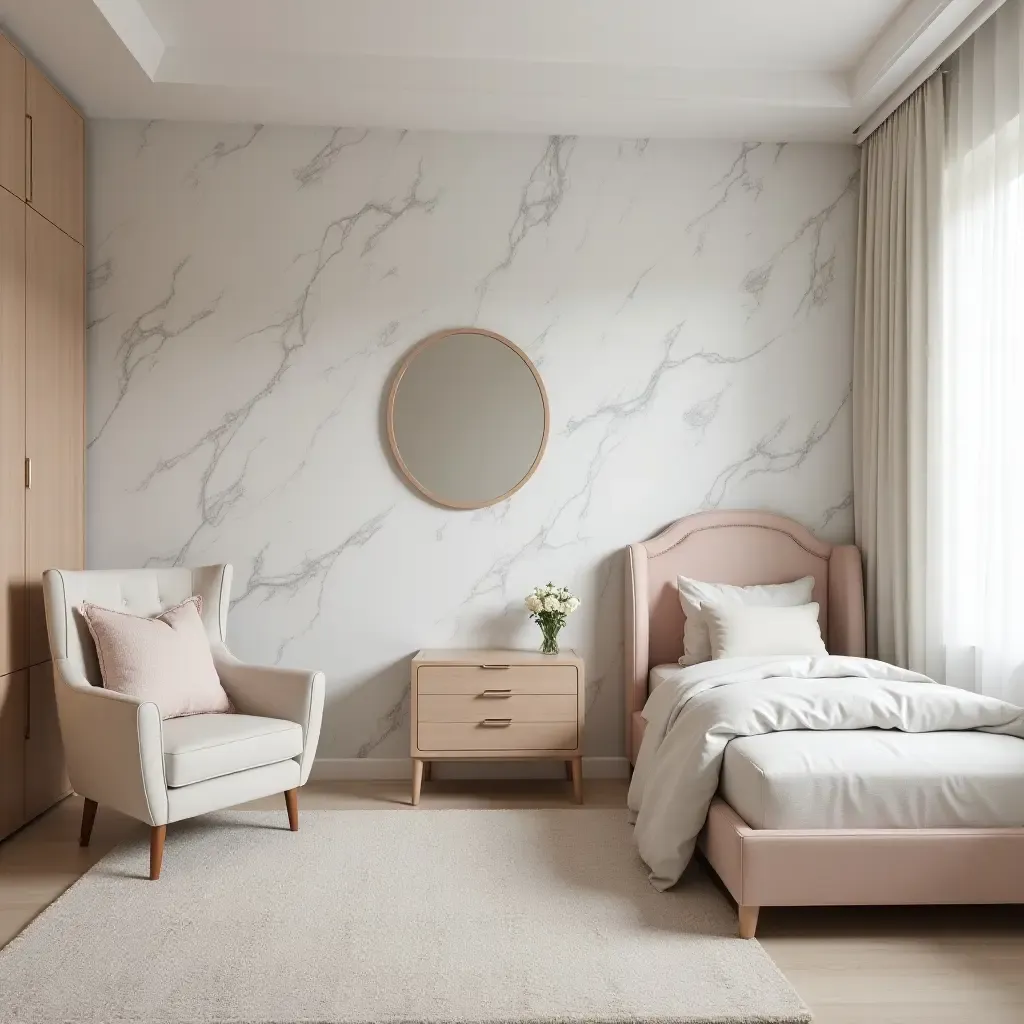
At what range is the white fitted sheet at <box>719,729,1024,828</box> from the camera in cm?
241

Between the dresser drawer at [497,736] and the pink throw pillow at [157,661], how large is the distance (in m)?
0.76

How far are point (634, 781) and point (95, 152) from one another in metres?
3.26

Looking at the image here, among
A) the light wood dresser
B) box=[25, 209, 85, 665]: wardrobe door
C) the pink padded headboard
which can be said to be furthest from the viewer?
the pink padded headboard

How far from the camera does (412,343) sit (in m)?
3.95

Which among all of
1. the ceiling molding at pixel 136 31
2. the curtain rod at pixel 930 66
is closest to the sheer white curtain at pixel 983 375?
the curtain rod at pixel 930 66

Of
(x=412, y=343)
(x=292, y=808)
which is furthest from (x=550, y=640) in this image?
(x=412, y=343)

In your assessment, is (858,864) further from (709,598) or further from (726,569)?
(726,569)

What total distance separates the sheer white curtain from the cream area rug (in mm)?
1275

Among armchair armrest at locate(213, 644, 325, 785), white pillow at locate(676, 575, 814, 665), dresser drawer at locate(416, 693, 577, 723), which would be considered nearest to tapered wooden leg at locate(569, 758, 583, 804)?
dresser drawer at locate(416, 693, 577, 723)

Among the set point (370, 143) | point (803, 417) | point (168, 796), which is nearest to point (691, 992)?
point (168, 796)

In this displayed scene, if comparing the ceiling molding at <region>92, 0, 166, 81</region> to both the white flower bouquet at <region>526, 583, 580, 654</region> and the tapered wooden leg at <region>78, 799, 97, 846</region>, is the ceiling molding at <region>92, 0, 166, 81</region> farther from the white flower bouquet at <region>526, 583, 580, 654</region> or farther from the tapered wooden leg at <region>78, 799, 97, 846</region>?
the tapered wooden leg at <region>78, 799, 97, 846</region>

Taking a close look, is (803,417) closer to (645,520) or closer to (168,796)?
(645,520)

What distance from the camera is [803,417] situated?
4.07m

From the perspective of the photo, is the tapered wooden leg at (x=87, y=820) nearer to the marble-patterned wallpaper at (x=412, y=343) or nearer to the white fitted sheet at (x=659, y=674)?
the marble-patterned wallpaper at (x=412, y=343)
